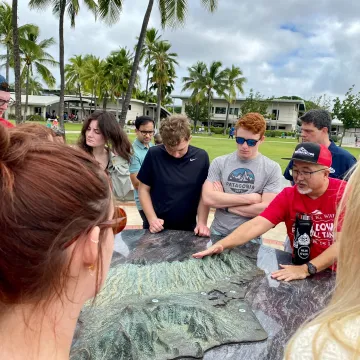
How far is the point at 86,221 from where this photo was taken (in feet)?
2.43

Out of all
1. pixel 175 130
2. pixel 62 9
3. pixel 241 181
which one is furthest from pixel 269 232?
pixel 62 9

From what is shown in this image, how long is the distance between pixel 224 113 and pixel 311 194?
6103 centimetres

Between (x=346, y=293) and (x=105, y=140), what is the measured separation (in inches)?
114

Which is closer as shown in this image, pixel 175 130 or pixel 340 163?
pixel 175 130

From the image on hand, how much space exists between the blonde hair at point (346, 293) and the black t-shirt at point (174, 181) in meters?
2.08

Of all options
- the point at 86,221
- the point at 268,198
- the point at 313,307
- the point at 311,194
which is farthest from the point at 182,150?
the point at 86,221

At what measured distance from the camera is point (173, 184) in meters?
2.82

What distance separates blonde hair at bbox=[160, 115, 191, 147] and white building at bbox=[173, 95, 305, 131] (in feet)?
187

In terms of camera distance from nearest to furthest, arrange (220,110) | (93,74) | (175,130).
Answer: (175,130)
(93,74)
(220,110)

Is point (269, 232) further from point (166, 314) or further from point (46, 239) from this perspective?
point (46, 239)

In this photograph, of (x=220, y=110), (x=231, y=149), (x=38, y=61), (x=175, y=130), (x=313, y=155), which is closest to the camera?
(x=313, y=155)

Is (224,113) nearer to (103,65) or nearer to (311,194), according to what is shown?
(103,65)

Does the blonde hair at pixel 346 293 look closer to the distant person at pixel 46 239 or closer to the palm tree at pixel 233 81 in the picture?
the distant person at pixel 46 239

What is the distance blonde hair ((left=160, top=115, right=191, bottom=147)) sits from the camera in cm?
269
